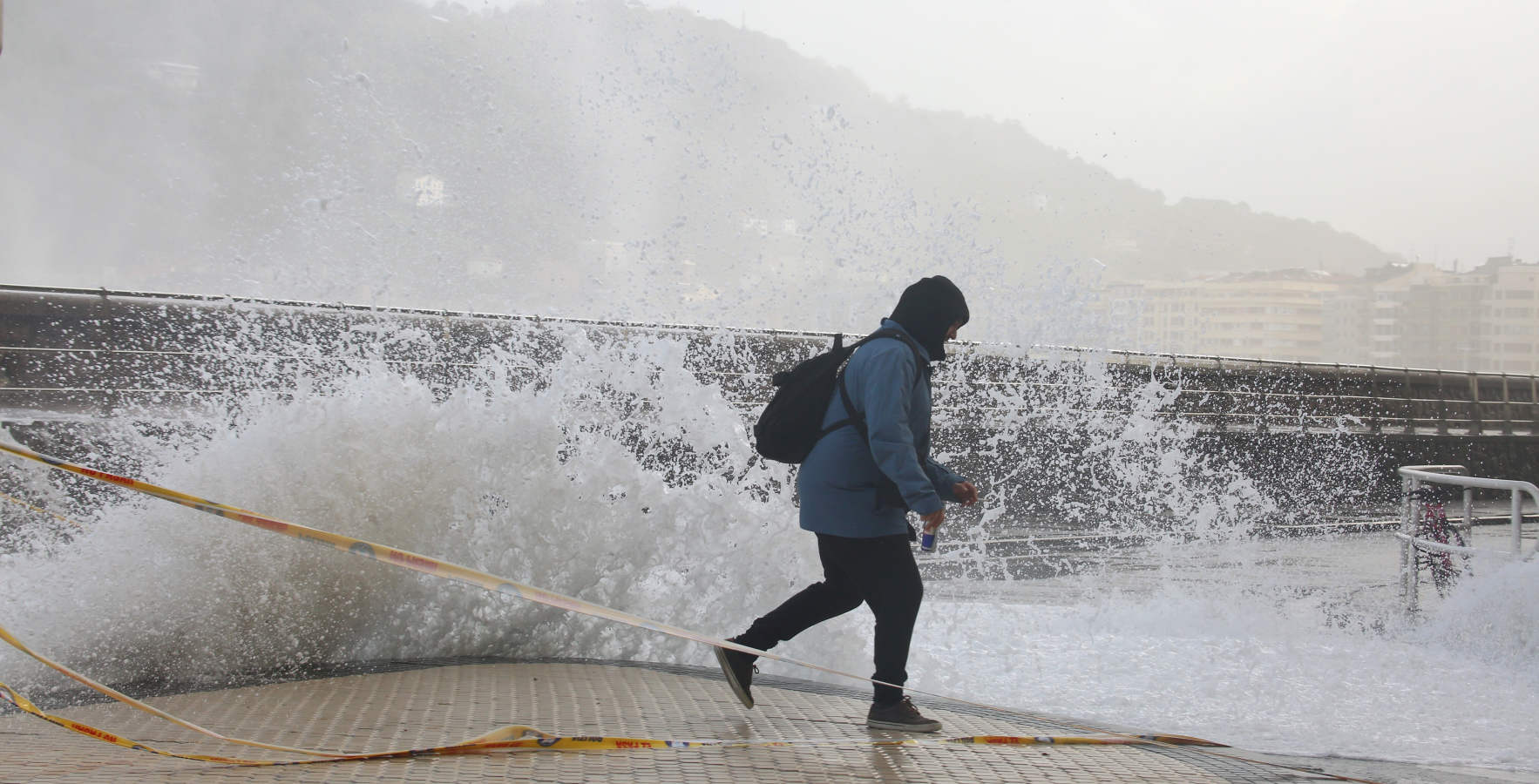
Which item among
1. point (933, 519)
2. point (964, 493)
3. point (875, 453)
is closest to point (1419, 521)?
point (964, 493)

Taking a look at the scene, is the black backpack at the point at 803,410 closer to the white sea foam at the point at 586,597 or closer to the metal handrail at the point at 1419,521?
the white sea foam at the point at 586,597

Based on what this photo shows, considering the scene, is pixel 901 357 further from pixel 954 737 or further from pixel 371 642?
pixel 371 642

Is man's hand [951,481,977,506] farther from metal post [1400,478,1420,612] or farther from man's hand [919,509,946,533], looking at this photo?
metal post [1400,478,1420,612]

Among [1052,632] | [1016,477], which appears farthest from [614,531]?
[1016,477]

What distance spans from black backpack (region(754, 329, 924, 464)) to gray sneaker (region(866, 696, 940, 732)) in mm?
878

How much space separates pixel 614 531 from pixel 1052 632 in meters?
2.74

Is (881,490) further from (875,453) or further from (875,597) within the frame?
(875,597)

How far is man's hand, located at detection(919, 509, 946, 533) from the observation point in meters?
3.65

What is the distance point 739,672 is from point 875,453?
→ 912 mm

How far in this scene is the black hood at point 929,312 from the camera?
3932mm

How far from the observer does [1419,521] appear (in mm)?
7535

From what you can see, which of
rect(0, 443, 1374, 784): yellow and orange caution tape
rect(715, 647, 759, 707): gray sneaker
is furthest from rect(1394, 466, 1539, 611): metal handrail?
rect(715, 647, 759, 707): gray sneaker

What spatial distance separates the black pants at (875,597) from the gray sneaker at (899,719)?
3 cm

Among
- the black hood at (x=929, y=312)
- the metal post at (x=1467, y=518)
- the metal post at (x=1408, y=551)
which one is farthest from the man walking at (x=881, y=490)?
the metal post at (x=1467, y=518)
